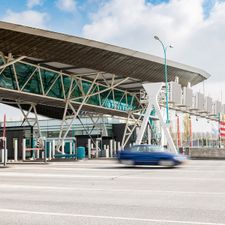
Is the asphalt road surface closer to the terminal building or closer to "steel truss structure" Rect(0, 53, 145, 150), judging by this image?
the terminal building

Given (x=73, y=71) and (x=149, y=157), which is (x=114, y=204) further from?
(x=73, y=71)

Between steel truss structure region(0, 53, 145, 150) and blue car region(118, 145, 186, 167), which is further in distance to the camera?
steel truss structure region(0, 53, 145, 150)

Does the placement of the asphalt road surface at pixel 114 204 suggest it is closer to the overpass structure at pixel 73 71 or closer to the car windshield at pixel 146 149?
the car windshield at pixel 146 149

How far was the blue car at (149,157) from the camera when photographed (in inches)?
874

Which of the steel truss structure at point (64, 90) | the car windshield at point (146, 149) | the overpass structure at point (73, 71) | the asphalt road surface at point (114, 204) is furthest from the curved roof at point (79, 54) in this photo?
the asphalt road surface at point (114, 204)

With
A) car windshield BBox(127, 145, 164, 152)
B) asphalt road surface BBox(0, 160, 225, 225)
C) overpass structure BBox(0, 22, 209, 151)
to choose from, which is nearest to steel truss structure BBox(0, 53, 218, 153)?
overpass structure BBox(0, 22, 209, 151)

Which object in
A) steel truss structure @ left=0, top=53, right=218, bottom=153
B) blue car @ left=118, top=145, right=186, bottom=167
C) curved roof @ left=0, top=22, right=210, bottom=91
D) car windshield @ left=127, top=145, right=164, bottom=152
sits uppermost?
curved roof @ left=0, top=22, right=210, bottom=91

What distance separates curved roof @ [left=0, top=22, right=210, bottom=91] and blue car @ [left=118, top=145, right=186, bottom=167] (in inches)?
476

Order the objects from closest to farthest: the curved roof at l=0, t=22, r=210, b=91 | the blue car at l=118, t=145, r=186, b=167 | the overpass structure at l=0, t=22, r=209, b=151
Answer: the blue car at l=118, t=145, r=186, b=167 < the curved roof at l=0, t=22, r=210, b=91 < the overpass structure at l=0, t=22, r=209, b=151

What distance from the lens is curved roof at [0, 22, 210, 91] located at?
29953 millimetres

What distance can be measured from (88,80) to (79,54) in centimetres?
1284

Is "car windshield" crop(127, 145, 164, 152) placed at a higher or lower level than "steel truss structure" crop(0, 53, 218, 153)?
lower

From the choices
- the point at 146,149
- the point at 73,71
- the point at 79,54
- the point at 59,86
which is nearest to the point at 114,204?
the point at 146,149

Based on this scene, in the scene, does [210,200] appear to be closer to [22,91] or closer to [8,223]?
[8,223]
